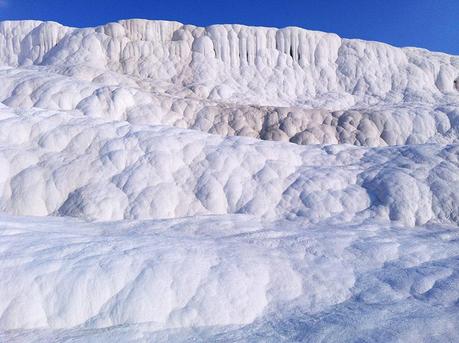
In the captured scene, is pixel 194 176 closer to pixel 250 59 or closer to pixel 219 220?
pixel 219 220

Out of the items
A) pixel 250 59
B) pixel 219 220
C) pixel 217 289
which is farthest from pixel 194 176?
pixel 250 59

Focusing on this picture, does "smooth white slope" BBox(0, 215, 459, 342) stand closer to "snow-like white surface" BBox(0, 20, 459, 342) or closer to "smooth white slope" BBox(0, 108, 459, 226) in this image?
"snow-like white surface" BBox(0, 20, 459, 342)

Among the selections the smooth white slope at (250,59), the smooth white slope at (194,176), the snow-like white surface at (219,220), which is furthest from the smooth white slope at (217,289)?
the smooth white slope at (250,59)

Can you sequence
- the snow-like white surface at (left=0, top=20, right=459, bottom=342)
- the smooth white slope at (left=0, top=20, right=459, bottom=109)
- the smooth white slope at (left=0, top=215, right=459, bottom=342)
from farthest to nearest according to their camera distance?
the smooth white slope at (left=0, top=20, right=459, bottom=109), the snow-like white surface at (left=0, top=20, right=459, bottom=342), the smooth white slope at (left=0, top=215, right=459, bottom=342)

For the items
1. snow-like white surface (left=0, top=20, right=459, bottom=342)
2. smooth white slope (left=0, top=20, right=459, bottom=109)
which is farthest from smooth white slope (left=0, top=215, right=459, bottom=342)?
smooth white slope (left=0, top=20, right=459, bottom=109)

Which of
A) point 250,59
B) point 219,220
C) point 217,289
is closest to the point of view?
point 217,289

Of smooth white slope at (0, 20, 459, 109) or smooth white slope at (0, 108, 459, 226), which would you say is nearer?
smooth white slope at (0, 108, 459, 226)

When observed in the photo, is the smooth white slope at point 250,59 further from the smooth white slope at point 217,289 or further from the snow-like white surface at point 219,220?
the smooth white slope at point 217,289

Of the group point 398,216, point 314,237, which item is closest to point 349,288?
point 314,237

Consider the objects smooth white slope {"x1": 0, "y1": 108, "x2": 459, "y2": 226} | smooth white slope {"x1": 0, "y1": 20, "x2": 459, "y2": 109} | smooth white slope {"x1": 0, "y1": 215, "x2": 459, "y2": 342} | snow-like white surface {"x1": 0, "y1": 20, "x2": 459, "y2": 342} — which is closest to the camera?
smooth white slope {"x1": 0, "y1": 215, "x2": 459, "y2": 342}
